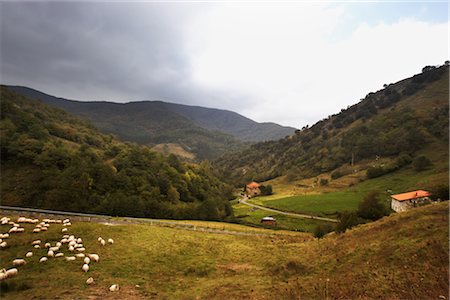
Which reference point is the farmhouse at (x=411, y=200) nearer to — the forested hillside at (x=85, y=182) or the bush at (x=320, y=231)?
the bush at (x=320, y=231)

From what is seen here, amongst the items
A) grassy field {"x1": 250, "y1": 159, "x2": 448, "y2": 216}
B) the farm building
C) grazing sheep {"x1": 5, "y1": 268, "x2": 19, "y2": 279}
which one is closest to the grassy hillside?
grazing sheep {"x1": 5, "y1": 268, "x2": 19, "y2": 279}

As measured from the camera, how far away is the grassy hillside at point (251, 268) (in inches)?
651

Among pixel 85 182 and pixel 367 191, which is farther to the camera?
pixel 367 191

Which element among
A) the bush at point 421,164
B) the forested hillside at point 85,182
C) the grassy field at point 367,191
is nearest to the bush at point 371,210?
the grassy field at point 367,191

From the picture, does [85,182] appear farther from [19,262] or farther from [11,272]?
[11,272]

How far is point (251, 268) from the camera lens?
23719mm

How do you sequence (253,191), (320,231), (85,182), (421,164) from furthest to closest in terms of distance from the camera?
(253,191) → (421,164) → (85,182) → (320,231)

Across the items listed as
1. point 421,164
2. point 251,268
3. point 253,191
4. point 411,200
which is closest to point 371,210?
point 411,200

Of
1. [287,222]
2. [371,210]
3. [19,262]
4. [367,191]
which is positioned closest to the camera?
[19,262]

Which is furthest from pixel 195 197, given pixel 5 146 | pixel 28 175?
pixel 5 146

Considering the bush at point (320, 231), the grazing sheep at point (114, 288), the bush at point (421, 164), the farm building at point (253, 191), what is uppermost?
the bush at point (421, 164)

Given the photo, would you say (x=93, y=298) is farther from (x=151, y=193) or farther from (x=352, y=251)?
(x=151, y=193)

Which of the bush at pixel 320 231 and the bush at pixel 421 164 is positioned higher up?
the bush at pixel 421 164

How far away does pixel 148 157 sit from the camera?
9675cm
